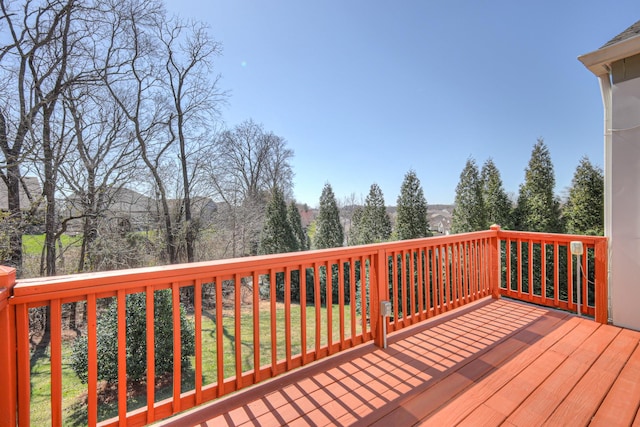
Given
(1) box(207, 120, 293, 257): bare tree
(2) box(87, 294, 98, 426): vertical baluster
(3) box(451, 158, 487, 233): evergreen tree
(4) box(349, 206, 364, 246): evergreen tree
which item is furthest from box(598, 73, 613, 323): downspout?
(1) box(207, 120, 293, 257): bare tree

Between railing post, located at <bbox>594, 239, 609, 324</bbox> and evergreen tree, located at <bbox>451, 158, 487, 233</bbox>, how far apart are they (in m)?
7.67

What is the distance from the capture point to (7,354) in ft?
3.92

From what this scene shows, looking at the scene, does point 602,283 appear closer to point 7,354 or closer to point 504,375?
point 504,375

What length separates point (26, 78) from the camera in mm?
6691

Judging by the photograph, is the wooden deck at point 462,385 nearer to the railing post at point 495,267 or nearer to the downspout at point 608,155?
the downspout at point 608,155

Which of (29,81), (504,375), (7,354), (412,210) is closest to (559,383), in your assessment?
(504,375)

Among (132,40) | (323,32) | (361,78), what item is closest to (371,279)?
(323,32)

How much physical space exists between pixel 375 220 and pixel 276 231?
430 centimetres

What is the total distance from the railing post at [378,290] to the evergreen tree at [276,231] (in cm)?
990

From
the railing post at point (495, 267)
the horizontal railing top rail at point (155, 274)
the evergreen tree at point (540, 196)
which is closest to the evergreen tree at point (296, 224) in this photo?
the evergreen tree at point (540, 196)

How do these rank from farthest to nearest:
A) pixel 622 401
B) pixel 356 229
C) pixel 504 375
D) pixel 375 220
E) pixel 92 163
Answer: pixel 356 229, pixel 375 220, pixel 92 163, pixel 504 375, pixel 622 401

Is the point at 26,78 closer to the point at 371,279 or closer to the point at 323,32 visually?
the point at 323,32

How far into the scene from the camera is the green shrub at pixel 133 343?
447 centimetres

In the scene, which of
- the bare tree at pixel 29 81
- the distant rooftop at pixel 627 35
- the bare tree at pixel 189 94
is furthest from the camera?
the bare tree at pixel 189 94
